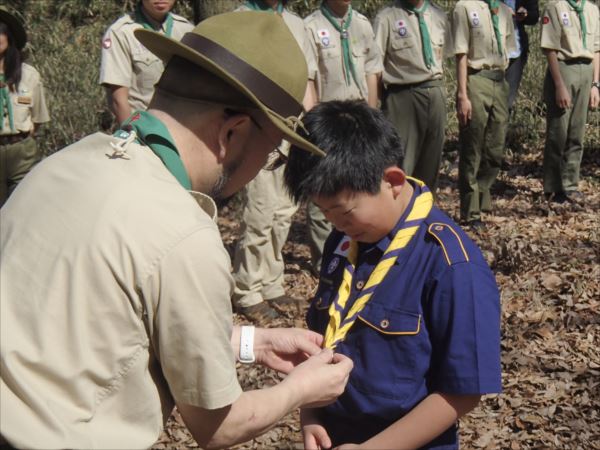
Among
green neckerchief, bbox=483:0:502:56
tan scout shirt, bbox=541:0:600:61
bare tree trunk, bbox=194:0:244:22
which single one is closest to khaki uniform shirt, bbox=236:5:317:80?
bare tree trunk, bbox=194:0:244:22

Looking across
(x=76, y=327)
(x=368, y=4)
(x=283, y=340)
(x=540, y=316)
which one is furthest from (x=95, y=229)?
(x=368, y=4)

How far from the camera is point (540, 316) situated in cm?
560

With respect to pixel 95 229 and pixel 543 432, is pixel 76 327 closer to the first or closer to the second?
pixel 95 229

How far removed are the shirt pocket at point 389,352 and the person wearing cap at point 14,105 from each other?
5.02 metres

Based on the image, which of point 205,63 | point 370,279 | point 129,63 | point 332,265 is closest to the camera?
point 205,63

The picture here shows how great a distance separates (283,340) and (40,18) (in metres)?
11.1

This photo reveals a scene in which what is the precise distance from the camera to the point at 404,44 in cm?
694

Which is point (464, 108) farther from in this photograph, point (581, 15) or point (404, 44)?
point (581, 15)

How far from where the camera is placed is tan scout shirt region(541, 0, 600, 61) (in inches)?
313

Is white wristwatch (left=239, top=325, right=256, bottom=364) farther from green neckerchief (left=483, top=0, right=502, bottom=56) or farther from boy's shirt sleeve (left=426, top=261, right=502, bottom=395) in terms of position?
green neckerchief (left=483, top=0, right=502, bottom=56)

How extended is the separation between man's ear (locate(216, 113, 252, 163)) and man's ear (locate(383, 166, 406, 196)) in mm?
640

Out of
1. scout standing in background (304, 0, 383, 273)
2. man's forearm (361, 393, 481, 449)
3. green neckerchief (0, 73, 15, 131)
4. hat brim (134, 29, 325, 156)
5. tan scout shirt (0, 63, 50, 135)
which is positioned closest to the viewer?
hat brim (134, 29, 325, 156)

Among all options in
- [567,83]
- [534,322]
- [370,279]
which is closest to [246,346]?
[370,279]

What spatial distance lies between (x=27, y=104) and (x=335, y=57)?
2.55 metres
